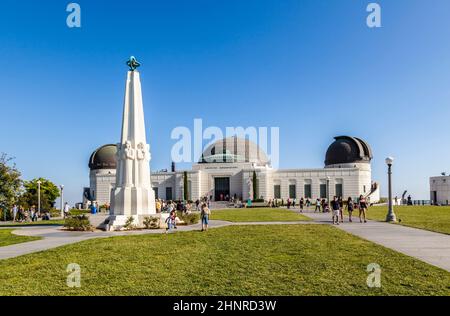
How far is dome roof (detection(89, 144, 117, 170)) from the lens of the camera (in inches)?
2719

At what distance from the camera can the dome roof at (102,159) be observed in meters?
69.1

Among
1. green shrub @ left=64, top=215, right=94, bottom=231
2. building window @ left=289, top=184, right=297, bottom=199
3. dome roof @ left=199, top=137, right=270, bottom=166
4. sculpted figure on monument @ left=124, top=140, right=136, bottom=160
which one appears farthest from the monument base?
dome roof @ left=199, top=137, right=270, bottom=166

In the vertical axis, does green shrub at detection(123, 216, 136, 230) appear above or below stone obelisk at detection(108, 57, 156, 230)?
below

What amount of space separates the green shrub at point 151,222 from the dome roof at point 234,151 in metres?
48.0

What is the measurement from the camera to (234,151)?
72.0 meters

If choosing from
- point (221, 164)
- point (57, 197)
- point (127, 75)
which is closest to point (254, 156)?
point (221, 164)

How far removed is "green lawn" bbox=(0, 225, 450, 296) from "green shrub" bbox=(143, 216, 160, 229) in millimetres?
7019

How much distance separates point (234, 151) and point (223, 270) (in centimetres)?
6405

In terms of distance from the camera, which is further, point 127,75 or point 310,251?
point 127,75

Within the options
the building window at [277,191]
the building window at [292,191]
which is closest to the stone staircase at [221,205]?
the building window at [277,191]

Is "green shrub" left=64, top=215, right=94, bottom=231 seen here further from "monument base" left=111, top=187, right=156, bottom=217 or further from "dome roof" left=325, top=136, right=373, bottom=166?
"dome roof" left=325, top=136, right=373, bottom=166

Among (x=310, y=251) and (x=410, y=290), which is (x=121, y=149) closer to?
(x=310, y=251)
